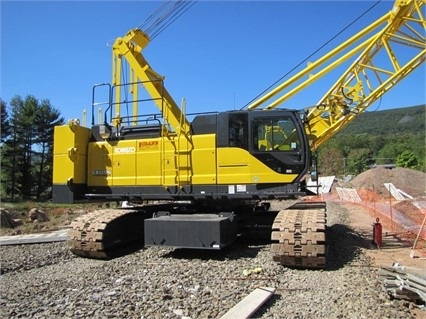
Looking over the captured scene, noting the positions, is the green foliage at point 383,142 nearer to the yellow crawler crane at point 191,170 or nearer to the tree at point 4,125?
the yellow crawler crane at point 191,170

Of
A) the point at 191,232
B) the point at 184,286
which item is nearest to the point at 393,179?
the point at 191,232

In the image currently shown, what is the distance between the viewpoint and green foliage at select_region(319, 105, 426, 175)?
91.4 metres

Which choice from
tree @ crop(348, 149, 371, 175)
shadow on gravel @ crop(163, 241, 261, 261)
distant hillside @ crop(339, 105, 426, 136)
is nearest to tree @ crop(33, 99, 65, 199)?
shadow on gravel @ crop(163, 241, 261, 261)

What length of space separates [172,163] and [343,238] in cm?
554

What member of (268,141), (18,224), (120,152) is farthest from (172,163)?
(18,224)

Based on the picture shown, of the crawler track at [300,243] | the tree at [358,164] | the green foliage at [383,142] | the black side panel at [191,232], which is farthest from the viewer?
the tree at [358,164]

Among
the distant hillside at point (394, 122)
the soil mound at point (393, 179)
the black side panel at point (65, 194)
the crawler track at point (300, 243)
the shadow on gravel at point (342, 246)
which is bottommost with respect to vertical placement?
the shadow on gravel at point (342, 246)

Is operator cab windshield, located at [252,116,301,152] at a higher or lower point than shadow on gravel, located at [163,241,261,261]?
higher

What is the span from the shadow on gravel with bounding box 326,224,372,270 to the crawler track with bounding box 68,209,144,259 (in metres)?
5.05

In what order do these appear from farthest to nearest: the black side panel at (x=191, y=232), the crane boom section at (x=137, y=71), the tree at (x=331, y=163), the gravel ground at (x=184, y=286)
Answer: the tree at (x=331, y=163) → the crane boom section at (x=137, y=71) → the black side panel at (x=191, y=232) → the gravel ground at (x=184, y=286)

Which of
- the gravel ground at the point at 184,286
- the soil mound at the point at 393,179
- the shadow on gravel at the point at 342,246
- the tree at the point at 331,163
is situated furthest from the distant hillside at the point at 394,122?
the gravel ground at the point at 184,286

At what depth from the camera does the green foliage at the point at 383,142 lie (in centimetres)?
9144

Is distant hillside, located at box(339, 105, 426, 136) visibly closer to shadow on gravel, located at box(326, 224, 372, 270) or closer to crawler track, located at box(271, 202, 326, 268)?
shadow on gravel, located at box(326, 224, 372, 270)

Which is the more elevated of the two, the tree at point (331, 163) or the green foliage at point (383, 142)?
the green foliage at point (383, 142)
